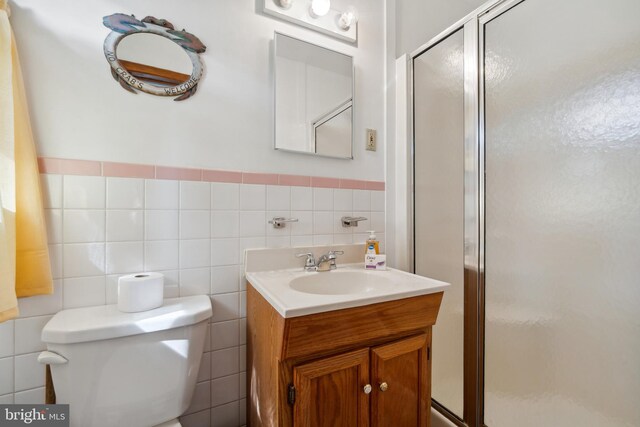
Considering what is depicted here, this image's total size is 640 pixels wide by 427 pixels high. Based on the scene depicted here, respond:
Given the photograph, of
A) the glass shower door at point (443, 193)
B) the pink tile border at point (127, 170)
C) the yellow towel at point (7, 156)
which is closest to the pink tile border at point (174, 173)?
the pink tile border at point (127, 170)

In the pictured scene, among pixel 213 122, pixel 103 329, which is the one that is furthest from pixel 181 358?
pixel 213 122

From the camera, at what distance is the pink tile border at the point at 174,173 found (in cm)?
92

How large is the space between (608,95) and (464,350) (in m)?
1.06

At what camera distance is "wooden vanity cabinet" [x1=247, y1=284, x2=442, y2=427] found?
2.57ft

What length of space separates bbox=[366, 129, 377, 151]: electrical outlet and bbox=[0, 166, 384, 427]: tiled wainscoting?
33 centimetres

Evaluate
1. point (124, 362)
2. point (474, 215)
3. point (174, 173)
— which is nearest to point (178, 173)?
point (174, 173)

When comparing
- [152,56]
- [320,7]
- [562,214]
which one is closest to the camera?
[562,214]

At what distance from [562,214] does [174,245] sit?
4.55 ft

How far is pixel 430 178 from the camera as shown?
1379 mm

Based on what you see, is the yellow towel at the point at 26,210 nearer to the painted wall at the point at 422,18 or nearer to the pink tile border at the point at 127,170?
the pink tile border at the point at 127,170

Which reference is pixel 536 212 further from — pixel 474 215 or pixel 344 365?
pixel 344 365

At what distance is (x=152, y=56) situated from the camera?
1.03 metres

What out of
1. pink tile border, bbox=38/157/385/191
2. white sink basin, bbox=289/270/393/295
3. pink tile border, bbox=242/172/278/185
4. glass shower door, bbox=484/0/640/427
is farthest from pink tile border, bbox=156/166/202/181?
glass shower door, bbox=484/0/640/427

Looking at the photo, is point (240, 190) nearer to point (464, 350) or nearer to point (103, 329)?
point (103, 329)
